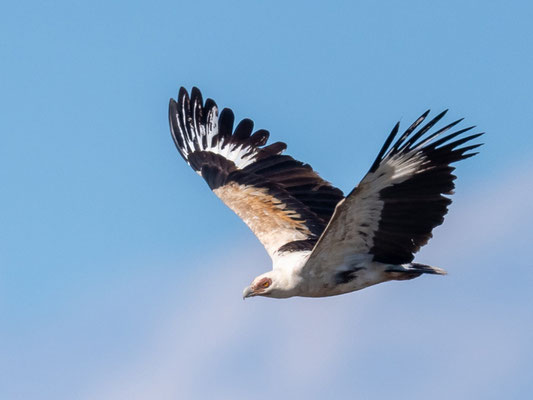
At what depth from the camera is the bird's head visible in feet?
40.8

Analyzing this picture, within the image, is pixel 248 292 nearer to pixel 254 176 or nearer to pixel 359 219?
pixel 359 219

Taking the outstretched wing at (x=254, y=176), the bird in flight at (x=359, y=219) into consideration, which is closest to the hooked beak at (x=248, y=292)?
the bird in flight at (x=359, y=219)

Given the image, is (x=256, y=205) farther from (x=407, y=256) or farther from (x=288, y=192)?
(x=407, y=256)

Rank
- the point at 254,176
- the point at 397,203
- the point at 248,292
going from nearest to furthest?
the point at 397,203 < the point at 248,292 < the point at 254,176

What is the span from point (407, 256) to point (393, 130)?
2.00 metres

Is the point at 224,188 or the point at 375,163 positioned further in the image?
the point at 224,188

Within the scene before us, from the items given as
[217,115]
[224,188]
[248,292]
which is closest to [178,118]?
[217,115]

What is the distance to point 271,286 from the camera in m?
12.5

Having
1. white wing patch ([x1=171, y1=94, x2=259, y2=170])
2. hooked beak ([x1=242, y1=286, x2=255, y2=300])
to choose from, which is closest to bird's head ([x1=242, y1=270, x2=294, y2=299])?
hooked beak ([x1=242, y1=286, x2=255, y2=300])

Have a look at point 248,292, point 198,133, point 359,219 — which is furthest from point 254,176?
point 359,219

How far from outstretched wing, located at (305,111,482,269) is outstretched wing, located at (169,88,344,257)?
4.90 ft

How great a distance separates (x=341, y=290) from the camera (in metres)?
12.4

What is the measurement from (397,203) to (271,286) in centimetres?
187

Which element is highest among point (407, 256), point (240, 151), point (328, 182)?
point (240, 151)
